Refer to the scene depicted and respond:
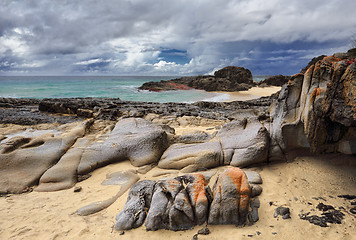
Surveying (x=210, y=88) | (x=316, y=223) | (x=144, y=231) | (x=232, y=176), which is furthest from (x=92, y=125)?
(x=210, y=88)

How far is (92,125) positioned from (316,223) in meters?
6.81

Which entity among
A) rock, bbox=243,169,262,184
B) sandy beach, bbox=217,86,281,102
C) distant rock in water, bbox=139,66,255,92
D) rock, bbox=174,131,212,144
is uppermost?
distant rock in water, bbox=139,66,255,92

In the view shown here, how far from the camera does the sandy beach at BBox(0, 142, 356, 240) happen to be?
288cm

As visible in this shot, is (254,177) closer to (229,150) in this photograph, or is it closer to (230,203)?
(229,150)

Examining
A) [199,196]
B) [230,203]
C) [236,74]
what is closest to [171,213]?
[199,196]

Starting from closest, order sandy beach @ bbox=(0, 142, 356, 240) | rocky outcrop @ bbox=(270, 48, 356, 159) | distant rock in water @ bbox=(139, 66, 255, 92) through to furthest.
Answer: sandy beach @ bbox=(0, 142, 356, 240) < rocky outcrop @ bbox=(270, 48, 356, 159) < distant rock in water @ bbox=(139, 66, 255, 92)

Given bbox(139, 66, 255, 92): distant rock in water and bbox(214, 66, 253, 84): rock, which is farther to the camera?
bbox(214, 66, 253, 84): rock

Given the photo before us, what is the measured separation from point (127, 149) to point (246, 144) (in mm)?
3070

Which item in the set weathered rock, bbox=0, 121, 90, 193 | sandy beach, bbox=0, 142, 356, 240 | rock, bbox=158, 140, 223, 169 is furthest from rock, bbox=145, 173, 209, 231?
weathered rock, bbox=0, 121, 90, 193

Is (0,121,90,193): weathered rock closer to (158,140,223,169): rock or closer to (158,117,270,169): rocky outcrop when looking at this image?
(158,140,223,169): rock

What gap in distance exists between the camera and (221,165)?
476cm

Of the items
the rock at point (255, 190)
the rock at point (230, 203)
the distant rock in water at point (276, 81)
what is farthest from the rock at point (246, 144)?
the distant rock in water at point (276, 81)

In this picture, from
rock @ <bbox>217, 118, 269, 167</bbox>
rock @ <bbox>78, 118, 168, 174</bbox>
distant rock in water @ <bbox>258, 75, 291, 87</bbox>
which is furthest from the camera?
A: distant rock in water @ <bbox>258, 75, 291, 87</bbox>

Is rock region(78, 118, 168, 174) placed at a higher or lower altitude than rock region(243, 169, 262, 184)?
higher
